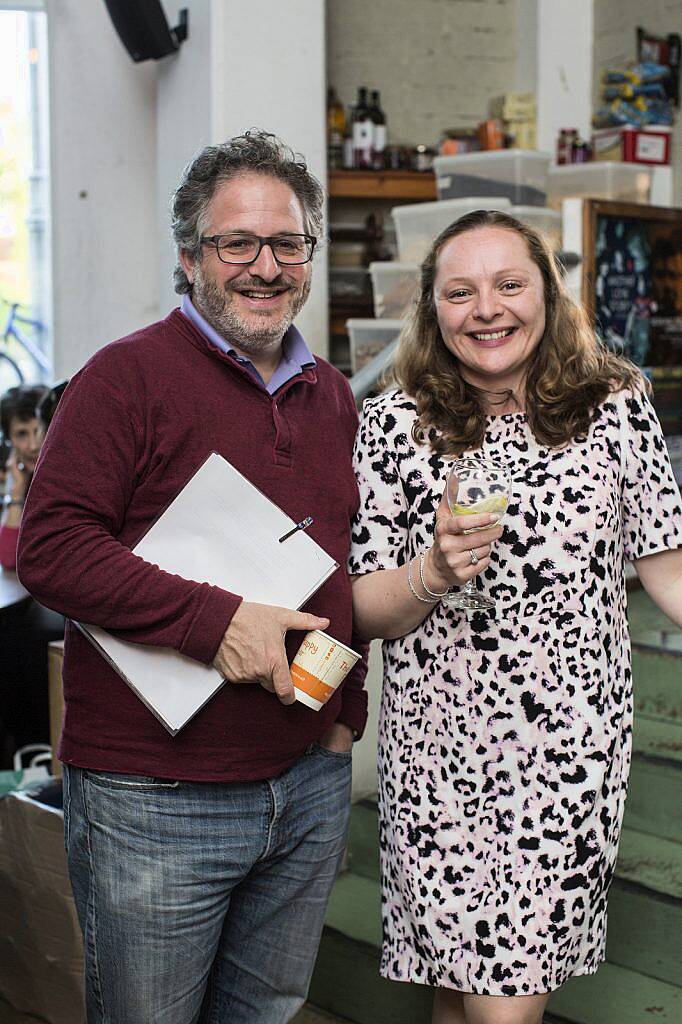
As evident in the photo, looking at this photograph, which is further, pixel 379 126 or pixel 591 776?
pixel 379 126

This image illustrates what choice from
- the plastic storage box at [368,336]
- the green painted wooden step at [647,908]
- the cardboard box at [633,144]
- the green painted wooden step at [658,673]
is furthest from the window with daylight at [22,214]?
the green painted wooden step at [647,908]

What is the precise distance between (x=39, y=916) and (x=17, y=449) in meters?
1.86

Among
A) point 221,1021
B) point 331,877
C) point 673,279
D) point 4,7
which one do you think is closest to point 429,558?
point 331,877

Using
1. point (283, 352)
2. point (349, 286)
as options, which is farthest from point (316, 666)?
point (349, 286)

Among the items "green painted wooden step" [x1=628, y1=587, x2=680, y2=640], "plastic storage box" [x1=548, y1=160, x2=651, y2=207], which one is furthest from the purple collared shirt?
"plastic storage box" [x1=548, y1=160, x2=651, y2=207]

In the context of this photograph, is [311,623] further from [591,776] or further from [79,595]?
[591,776]

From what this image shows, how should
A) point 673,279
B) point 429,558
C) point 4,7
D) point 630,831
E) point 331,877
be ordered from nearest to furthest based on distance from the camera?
point 429,558, point 331,877, point 630,831, point 673,279, point 4,7

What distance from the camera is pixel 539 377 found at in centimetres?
161

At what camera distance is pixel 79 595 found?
1353mm

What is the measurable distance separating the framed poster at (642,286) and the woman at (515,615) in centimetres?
234

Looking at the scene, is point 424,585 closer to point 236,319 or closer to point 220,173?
point 236,319

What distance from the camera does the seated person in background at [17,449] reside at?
353 centimetres

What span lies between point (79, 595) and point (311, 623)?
A: 0.96ft

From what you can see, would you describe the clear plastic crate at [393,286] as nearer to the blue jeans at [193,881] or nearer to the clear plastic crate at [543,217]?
the clear plastic crate at [543,217]
